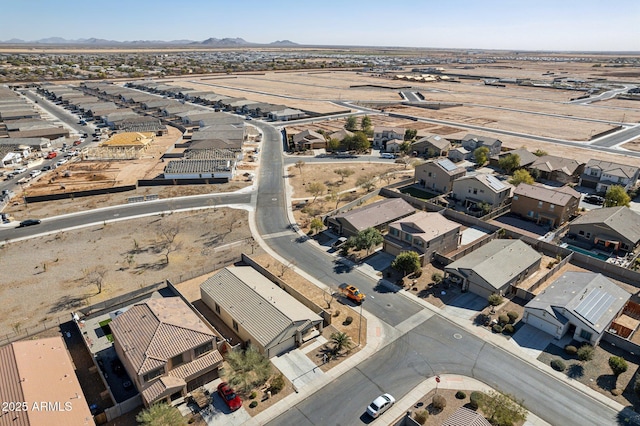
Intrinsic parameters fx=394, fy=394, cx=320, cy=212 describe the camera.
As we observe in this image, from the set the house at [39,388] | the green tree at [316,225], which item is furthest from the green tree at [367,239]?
the house at [39,388]

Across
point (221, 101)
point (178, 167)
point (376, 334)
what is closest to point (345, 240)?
point (376, 334)

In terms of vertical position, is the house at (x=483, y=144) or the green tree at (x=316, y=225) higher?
the house at (x=483, y=144)

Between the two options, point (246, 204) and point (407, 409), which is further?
point (246, 204)

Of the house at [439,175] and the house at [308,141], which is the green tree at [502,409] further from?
the house at [308,141]

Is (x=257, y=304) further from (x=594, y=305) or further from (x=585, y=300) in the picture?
(x=594, y=305)

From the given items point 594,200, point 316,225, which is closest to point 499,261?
point 316,225

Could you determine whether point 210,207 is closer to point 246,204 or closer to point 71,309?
point 246,204
